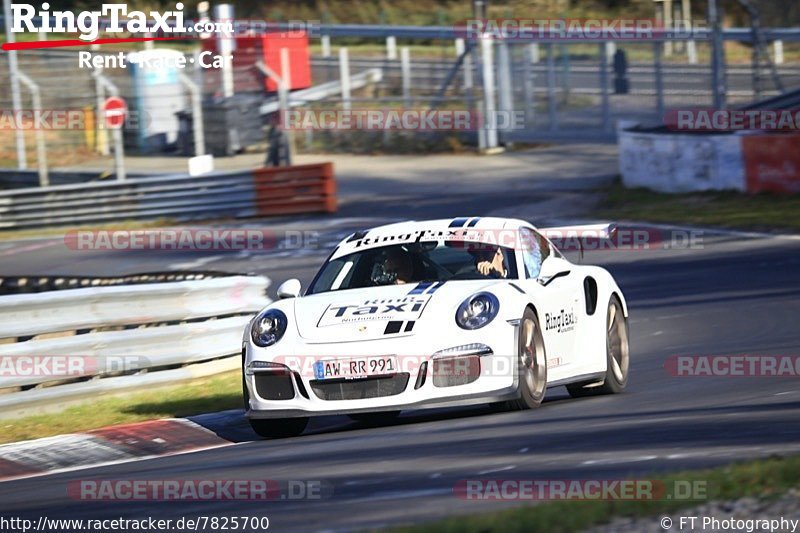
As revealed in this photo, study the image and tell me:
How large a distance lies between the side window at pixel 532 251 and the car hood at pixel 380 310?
45cm

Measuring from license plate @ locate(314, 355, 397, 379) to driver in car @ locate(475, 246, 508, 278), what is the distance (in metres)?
1.24

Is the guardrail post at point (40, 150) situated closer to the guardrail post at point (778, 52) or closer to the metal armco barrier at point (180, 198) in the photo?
the metal armco barrier at point (180, 198)

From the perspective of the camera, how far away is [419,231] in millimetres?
9625

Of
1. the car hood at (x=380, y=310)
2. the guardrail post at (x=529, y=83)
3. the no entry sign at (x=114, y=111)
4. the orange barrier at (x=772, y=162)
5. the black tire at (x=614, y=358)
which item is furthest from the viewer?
the guardrail post at (x=529, y=83)

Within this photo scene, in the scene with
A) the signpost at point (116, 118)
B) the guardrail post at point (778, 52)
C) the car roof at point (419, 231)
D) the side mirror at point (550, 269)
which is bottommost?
the side mirror at point (550, 269)

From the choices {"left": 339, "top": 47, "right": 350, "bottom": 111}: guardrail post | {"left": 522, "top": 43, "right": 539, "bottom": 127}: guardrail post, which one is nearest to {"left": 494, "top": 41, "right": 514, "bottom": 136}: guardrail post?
{"left": 522, "top": 43, "right": 539, "bottom": 127}: guardrail post

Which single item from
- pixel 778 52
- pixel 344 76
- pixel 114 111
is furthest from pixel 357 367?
pixel 344 76

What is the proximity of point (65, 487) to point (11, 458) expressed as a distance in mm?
1505

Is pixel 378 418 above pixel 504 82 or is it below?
below

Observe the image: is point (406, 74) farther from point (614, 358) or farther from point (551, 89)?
point (614, 358)

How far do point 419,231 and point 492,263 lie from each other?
0.61m

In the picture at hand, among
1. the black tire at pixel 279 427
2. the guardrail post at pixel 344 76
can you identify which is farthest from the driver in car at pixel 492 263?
the guardrail post at pixel 344 76

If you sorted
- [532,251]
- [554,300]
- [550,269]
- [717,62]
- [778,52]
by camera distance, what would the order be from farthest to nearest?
1. [778,52]
2. [717,62]
3. [532,251]
4. [554,300]
5. [550,269]

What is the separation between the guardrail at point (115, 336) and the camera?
9.98 meters
